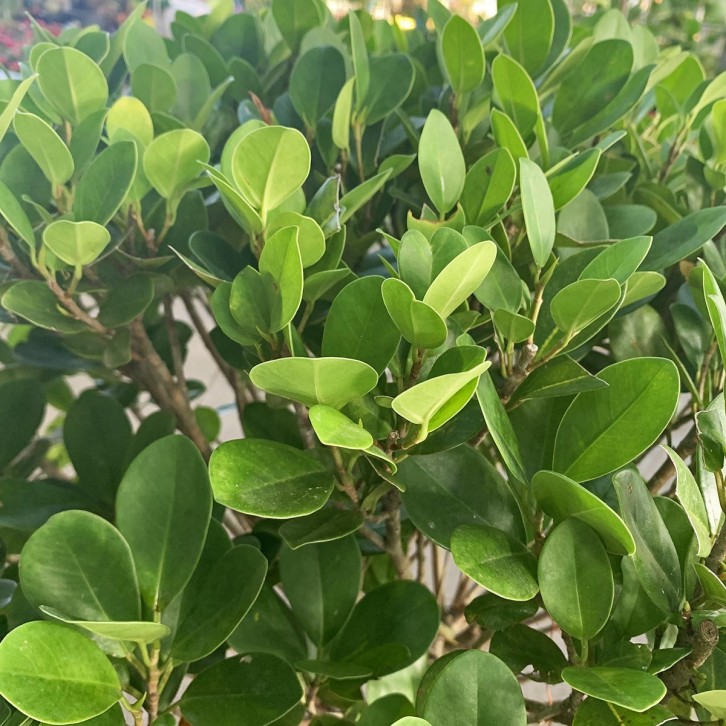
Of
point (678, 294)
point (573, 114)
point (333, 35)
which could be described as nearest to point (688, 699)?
point (678, 294)

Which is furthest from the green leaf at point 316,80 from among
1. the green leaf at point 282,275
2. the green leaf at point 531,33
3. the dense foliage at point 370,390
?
the green leaf at point 282,275

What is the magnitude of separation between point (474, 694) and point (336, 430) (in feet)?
0.45

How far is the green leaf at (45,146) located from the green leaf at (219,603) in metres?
0.23

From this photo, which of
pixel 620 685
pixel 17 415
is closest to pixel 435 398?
pixel 620 685

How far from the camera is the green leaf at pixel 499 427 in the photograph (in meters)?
0.28

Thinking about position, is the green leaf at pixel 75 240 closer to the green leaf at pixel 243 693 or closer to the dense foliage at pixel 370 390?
the dense foliage at pixel 370 390

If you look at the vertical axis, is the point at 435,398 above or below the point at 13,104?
below

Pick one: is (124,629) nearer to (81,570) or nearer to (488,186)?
(81,570)

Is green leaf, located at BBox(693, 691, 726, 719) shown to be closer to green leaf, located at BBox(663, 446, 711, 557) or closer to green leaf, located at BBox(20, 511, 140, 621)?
green leaf, located at BBox(663, 446, 711, 557)

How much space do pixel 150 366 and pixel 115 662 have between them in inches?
8.6

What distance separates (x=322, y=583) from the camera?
0.42m

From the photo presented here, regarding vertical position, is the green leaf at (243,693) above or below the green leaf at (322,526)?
below

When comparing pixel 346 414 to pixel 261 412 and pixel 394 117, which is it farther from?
pixel 394 117

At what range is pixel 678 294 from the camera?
44 centimetres
